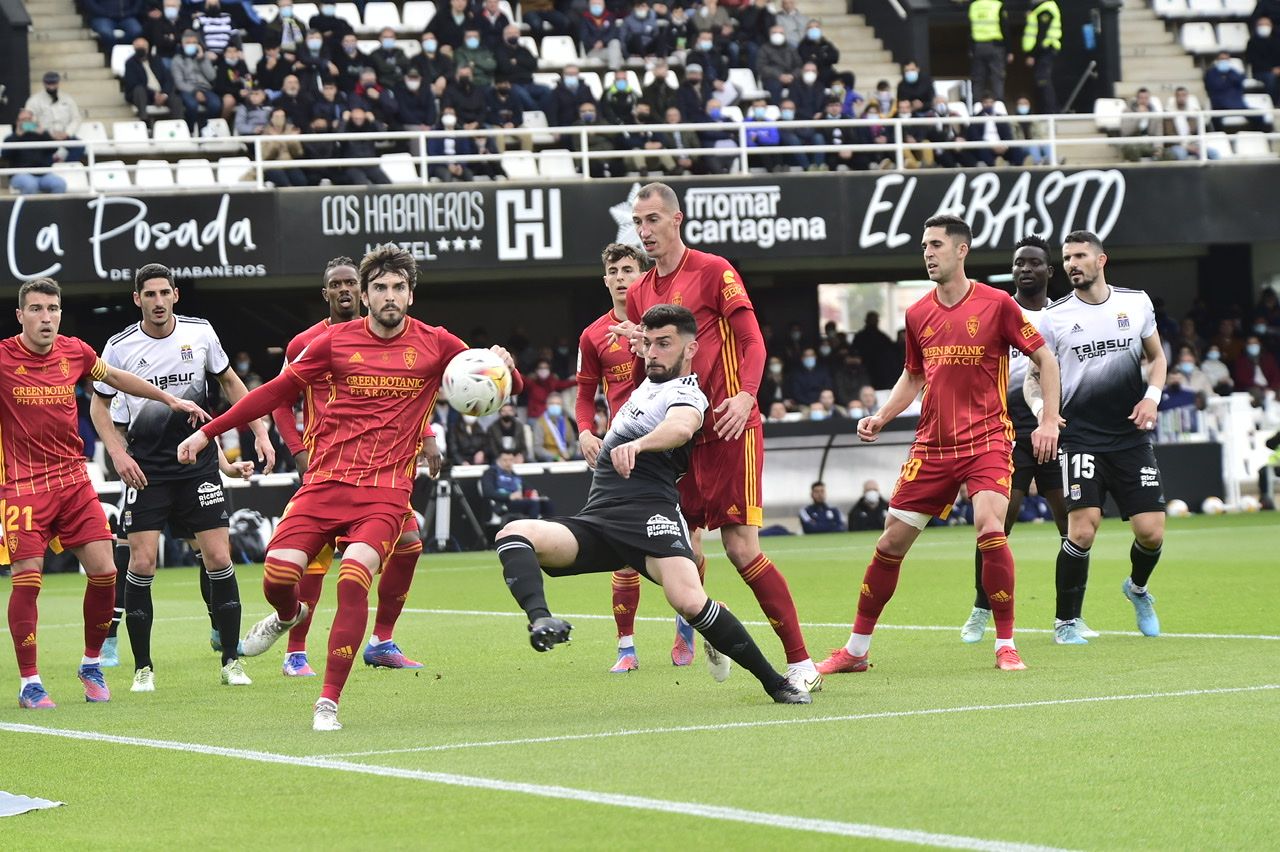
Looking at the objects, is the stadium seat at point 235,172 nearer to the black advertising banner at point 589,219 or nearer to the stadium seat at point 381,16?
the black advertising banner at point 589,219

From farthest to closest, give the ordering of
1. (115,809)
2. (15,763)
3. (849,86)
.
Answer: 1. (849,86)
2. (15,763)
3. (115,809)

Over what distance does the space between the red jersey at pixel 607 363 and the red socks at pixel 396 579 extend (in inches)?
51.0

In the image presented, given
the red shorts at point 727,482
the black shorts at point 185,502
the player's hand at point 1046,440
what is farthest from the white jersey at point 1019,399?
the black shorts at point 185,502

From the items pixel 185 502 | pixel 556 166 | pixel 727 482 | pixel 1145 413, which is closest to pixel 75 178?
pixel 556 166

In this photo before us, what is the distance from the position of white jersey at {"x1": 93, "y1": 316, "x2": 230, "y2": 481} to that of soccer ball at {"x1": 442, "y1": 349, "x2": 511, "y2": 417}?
9.13 feet

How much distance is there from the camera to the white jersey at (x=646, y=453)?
8.31m

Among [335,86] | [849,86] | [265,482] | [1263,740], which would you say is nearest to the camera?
[1263,740]

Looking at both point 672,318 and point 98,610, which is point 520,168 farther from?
point 672,318

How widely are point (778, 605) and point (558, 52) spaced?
77.4 feet

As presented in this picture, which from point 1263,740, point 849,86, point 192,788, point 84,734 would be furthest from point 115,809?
point 849,86

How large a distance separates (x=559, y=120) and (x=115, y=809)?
895 inches

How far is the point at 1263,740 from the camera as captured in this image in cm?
688

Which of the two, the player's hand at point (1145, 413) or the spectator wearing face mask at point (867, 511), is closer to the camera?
the player's hand at point (1145, 413)

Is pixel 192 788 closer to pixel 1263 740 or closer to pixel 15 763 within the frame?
pixel 15 763
